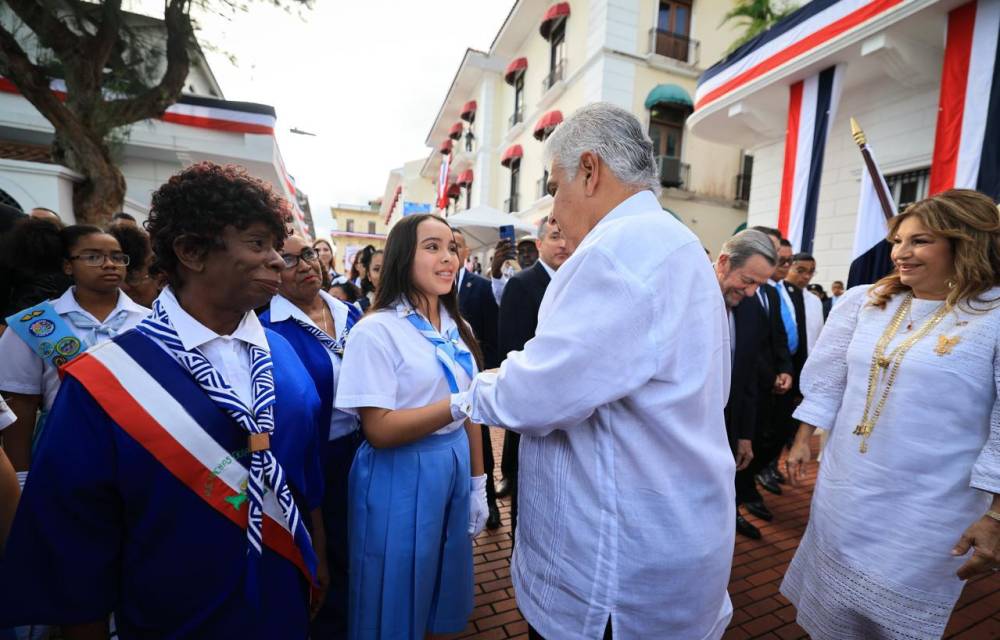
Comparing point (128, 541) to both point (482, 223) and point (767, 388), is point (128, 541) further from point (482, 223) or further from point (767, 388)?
point (482, 223)

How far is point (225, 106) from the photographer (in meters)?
13.6

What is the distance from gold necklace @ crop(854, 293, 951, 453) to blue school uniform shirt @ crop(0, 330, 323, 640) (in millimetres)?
2313

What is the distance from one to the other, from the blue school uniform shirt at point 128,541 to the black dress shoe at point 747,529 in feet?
11.4

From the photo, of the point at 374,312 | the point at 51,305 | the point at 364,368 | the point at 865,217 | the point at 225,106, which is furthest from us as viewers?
the point at 225,106

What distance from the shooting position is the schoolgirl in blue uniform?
64.6 inches

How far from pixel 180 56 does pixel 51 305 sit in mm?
8940

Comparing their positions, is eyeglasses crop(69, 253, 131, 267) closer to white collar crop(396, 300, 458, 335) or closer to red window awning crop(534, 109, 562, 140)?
white collar crop(396, 300, 458, 335)

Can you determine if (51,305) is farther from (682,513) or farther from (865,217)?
(865,217)

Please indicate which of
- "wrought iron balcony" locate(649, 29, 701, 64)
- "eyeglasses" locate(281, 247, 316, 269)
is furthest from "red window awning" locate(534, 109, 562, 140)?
"eyeglasses" locate(281, 247, 316, 269)

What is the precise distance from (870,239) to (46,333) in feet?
19.5

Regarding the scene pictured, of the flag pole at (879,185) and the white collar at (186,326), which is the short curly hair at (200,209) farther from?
the flag pole at (879,185)

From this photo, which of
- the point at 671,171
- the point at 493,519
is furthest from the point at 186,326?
the point at 671,171

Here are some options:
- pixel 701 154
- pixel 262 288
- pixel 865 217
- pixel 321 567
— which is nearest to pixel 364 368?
pixel 262 288

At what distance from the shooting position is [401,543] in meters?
1.69
